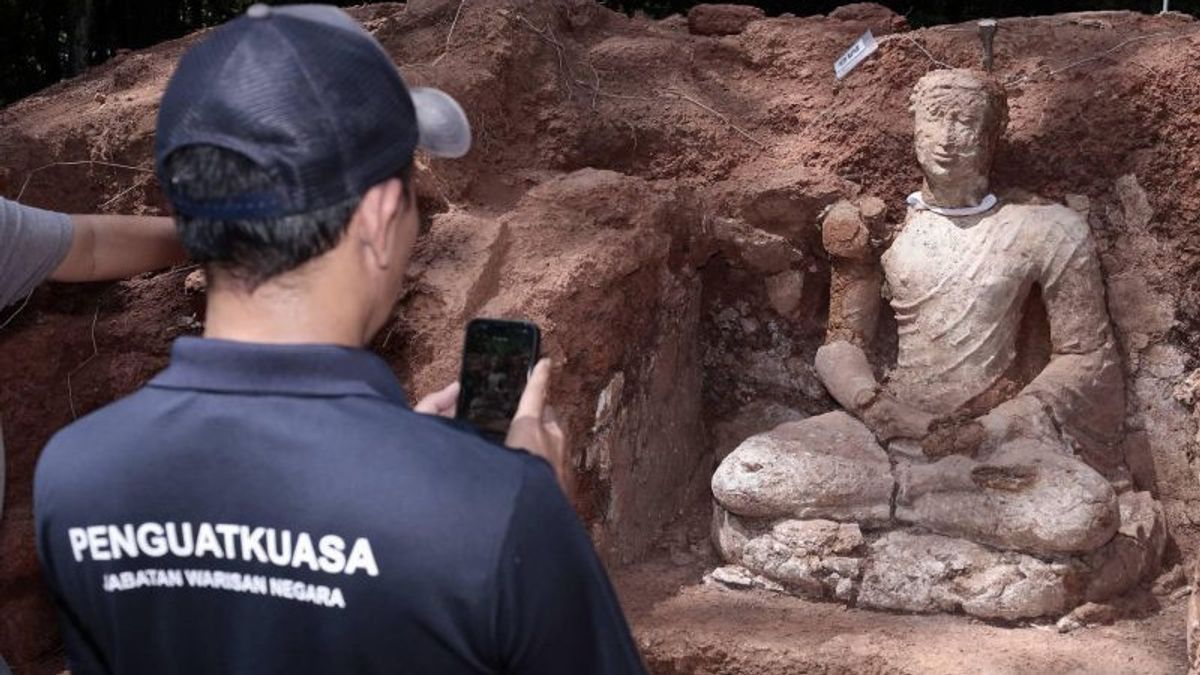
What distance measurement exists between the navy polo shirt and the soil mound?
7.91 feet

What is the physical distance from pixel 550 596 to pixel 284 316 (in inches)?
16.3

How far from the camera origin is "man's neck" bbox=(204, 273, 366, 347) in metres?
1.49

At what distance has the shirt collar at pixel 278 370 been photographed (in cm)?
A: 143

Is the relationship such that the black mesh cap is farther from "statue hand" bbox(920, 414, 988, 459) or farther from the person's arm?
"statue hand" bbox(920, 414, 988, 459)

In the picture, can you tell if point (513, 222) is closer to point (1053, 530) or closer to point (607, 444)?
point (607, 444)

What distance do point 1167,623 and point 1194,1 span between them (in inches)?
170

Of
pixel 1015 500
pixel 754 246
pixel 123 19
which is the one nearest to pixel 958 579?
pixel 1015 500

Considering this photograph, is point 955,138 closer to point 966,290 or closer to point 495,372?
point 966,290

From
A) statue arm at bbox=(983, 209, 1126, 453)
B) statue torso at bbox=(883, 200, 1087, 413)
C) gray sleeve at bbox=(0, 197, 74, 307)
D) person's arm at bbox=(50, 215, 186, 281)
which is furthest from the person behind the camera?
statue torso at bbox=(883, 200, 1087, 413)

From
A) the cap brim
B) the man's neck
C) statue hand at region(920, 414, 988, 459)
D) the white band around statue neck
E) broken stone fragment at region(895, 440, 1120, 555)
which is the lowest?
broken stone fragment at region(895, 440, 1120, 555)

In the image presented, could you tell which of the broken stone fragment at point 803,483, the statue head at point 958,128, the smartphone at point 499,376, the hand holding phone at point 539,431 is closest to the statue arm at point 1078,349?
the statue head at point 958,128

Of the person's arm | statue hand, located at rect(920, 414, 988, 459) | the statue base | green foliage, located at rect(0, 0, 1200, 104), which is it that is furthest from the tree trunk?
statue hand, located at rect(920, 414, 988, 459)

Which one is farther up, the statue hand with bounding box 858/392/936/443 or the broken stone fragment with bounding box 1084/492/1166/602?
the statue hand with bounding box 858/392/936/443

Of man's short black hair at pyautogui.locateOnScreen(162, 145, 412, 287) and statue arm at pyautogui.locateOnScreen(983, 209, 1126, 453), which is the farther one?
statue arm at pyautogui.locateOnScreen(983, 209, 1126, 453)
